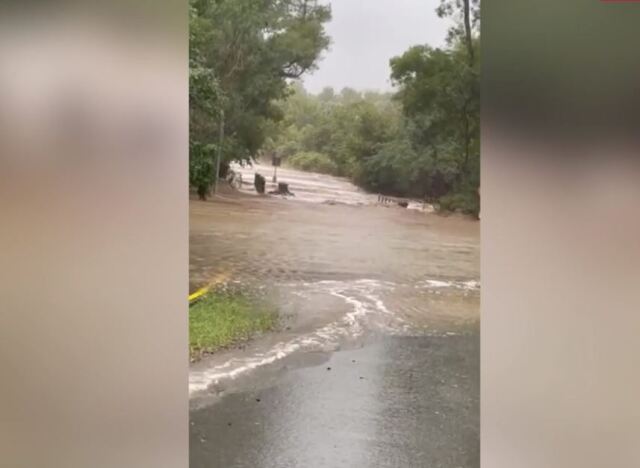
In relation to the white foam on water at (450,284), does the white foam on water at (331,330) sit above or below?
below

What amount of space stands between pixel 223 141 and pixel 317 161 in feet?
0.59

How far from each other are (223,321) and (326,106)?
0.43m

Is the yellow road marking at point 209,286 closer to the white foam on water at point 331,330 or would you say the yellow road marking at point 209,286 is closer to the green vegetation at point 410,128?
the white foam on water at point 331,330

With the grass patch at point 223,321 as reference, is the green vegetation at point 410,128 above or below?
above

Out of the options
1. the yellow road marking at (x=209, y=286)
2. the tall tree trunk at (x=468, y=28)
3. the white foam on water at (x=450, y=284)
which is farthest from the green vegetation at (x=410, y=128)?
the yellow road marking at (x=209, y=286)

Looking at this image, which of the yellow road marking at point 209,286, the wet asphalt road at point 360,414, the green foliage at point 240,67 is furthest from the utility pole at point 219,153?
the wet asphalt road at point 360,414

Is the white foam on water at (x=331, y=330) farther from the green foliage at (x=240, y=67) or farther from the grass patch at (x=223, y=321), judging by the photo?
the green foliage at (x=240, y=67)

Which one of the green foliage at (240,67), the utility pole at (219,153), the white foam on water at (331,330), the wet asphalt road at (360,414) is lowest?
the wet asphalt road at (360,414)

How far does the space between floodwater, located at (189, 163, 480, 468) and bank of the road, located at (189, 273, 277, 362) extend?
18 millimetres

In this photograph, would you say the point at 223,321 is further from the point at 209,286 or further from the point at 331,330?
the point at 331,330

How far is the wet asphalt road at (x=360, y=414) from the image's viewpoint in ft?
3.61

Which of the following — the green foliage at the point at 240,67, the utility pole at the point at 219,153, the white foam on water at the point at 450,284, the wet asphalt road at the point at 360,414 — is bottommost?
the wet asphalt road at the point at 360,414
